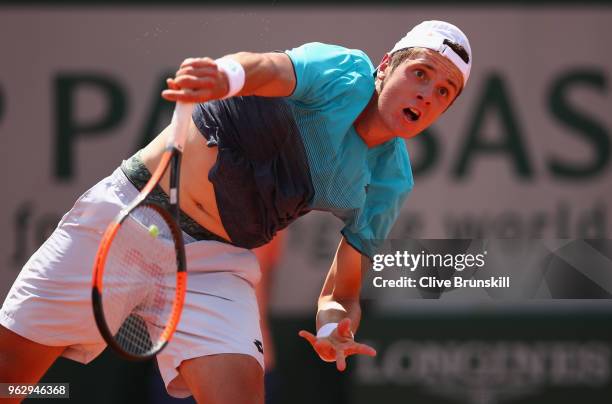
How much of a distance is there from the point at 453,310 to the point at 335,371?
752 millimetres

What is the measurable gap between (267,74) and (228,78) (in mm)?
203

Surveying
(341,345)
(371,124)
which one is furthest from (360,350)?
(371,124)

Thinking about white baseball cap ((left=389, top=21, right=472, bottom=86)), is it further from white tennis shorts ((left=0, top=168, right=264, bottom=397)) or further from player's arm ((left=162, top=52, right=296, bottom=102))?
white tennis shorts ((left=0, top=168, right=264, bottom=397))

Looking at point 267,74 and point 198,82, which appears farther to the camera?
point 267,74

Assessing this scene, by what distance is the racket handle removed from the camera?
11.2 feet

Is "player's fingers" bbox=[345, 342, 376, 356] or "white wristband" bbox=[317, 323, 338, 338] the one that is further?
"white wristband" bbox=[317, 323, 338, 338]

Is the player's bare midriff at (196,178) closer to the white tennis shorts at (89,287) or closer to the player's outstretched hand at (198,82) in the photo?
the white tennis shorts at (89,287)

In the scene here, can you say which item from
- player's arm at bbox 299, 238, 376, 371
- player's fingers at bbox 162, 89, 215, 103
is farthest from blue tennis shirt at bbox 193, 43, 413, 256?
player's fingers at bbox 162, 89, 215, 103

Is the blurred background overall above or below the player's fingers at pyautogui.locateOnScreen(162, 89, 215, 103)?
above

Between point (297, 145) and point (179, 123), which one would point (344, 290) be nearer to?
point (297, 145)

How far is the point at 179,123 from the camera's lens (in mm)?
3455

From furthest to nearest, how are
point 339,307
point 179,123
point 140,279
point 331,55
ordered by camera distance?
point 339,307 < point 140,279 < point 331,55 < point 179,123

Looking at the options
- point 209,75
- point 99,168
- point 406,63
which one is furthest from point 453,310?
point 209,75

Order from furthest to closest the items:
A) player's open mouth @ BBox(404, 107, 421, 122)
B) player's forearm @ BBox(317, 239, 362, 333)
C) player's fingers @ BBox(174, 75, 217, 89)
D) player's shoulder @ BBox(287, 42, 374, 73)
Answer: player's forearm @ BBox(317, 239, 362, 333) < player's open mouth @ BBox(404, 107, 421, 122) < player's shoulder @ BBox(287, 42, 374, 73) < player's fingers @ BBox(174, 75, 217, 89)
